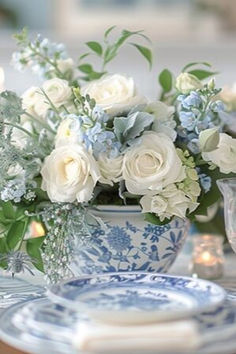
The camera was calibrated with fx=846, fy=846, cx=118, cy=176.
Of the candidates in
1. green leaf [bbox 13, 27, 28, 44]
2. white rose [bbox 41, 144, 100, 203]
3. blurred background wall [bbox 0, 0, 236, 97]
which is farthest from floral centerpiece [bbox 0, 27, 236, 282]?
blurred background wall [bbox 0, 0, 236, 97]

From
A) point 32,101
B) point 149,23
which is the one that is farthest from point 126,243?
point 149,23

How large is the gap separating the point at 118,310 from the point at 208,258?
568 mm

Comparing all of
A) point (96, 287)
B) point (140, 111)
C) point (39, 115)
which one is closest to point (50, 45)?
point (39, 115)

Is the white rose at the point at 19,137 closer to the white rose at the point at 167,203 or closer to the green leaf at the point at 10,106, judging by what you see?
the green leaf at the point at 10,106

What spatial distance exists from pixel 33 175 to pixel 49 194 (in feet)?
0.18

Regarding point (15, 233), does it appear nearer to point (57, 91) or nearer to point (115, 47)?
point (57, 91)

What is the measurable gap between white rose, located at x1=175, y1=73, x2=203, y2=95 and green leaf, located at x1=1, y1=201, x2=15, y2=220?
0.31 m

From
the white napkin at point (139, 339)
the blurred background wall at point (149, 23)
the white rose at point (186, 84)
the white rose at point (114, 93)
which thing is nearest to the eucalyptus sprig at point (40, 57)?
the white rose at point (114, 93)

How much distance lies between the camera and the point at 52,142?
1.32 metres

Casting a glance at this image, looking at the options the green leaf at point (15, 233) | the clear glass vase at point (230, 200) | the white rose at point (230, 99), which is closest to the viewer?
the clear glass vase at point (230, 200)

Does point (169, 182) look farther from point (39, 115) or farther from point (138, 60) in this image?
point (138, 60)

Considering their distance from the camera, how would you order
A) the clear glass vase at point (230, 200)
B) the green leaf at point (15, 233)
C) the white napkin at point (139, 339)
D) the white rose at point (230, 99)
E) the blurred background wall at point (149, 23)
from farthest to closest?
the blurred background wall at point (149, 23) → the white rose at point (230, 99) → the green leaf at point (15, 233) → the clear glass vase at point (230, 200) → the white napkin at point (139, 339)

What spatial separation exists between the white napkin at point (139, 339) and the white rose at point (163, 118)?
0.41m

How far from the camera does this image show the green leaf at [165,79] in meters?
1.42
